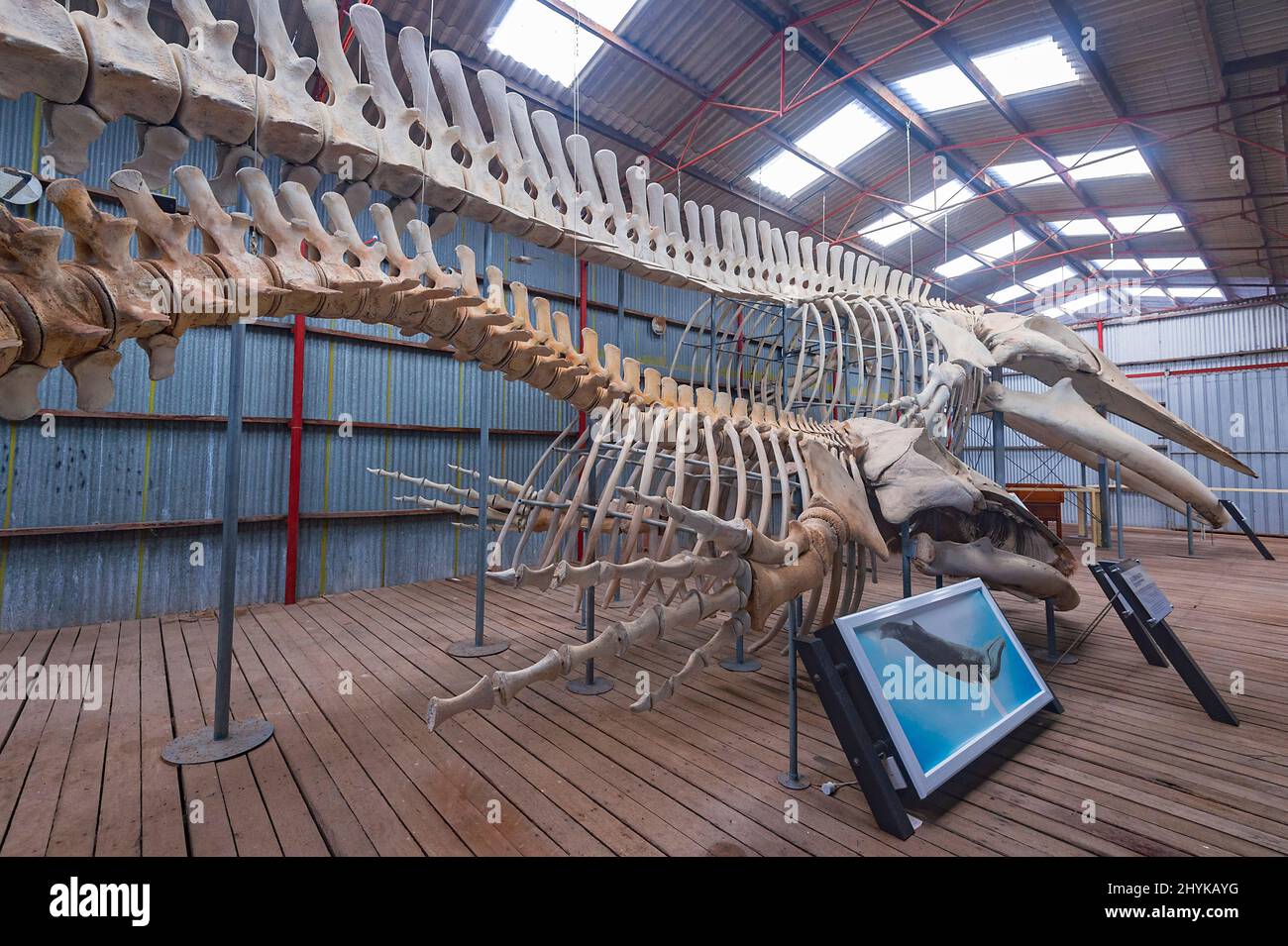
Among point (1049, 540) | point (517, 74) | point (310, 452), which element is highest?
point (517, 74)

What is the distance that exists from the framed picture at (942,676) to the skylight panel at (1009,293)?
19.1 m

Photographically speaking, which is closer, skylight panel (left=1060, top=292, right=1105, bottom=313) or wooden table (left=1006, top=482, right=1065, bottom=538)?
wooden table (left=1006, top=482, right=1065, bottom=538)

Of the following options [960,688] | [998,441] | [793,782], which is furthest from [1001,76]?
[793,782]

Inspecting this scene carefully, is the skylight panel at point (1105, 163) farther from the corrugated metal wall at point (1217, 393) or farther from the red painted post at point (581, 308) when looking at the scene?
the red painted post at point (581, 308)

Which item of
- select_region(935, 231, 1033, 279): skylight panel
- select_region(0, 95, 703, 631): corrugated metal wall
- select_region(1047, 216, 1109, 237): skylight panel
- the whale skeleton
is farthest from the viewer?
select_region(935, 231, 1033, 279): skylight panel

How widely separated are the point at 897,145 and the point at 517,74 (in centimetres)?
733

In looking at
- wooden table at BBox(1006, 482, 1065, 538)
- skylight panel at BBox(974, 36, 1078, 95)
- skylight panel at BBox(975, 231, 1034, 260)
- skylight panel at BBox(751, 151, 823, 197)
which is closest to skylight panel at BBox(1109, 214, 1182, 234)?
skylight panel at BBox(975, 231, 1034, 260)

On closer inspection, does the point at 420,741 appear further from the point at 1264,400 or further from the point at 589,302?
the point at 1264,400

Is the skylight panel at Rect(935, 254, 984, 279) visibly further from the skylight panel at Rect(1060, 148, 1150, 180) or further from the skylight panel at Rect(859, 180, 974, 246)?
the skylight panel at Rect(1060, 148, 1150, 180)

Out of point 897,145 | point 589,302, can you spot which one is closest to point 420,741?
point 589,302

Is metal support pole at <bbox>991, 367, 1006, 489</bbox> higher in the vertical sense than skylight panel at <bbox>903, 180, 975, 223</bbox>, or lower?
lower

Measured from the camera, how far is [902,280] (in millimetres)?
7906

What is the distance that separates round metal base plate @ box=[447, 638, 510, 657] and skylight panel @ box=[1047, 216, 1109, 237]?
16.4 metres

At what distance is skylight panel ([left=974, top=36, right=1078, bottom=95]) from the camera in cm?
913
